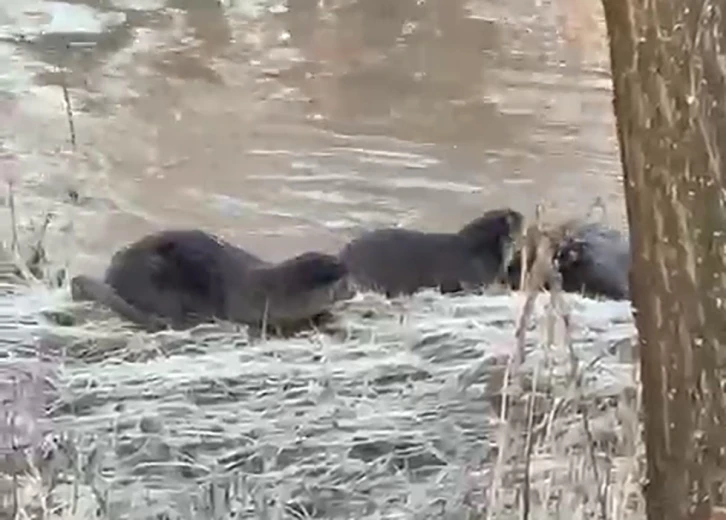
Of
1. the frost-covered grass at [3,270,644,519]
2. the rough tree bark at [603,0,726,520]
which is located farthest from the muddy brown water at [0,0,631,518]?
the rough tree bark at [603,0,726,520]

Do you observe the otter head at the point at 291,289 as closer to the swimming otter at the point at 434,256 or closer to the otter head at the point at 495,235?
the swimming otter at the point at 434,256

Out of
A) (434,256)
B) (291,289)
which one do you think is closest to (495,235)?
(434,256)

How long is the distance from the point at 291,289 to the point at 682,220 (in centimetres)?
38

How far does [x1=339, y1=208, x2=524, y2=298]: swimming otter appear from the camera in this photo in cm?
117

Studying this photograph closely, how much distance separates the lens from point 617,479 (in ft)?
3.90

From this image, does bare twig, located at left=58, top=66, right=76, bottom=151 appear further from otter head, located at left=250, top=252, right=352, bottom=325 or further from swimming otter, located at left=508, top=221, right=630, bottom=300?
swimming otter, located at left=508, top=221, right=630, bottom=300

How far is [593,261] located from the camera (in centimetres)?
122

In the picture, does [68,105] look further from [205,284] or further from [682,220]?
[682,220]

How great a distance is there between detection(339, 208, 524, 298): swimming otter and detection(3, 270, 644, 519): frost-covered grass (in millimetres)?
18

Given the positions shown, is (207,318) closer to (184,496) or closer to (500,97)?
(184,496)

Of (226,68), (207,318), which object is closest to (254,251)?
(207,318)

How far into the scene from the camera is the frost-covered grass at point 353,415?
1116mm

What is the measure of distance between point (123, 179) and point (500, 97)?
1.26ft

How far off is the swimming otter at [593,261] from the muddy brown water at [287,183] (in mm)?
23
